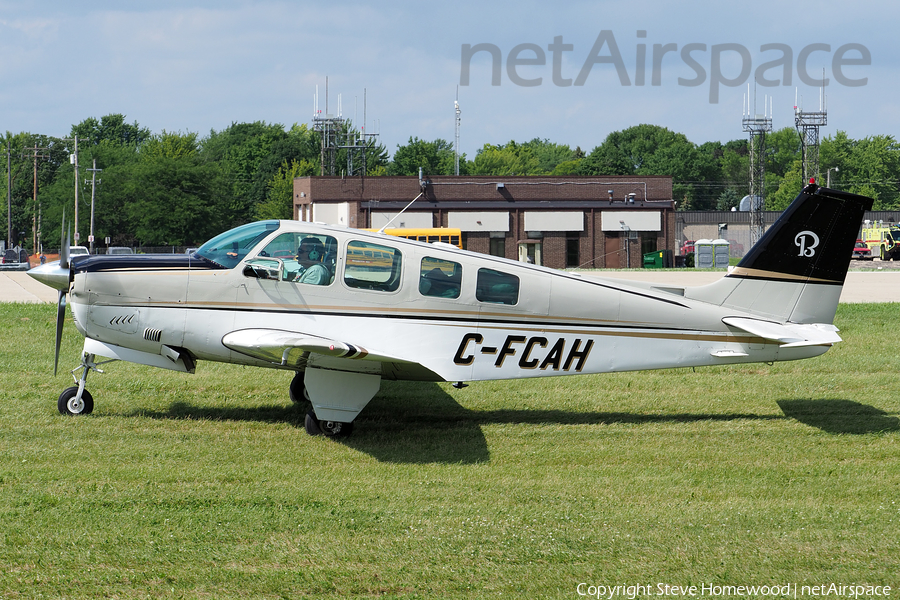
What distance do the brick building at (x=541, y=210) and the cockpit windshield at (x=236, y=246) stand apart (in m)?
47.0

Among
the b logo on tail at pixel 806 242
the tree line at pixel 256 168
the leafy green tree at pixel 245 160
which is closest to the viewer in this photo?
the b logo on tail at pixel 806 242

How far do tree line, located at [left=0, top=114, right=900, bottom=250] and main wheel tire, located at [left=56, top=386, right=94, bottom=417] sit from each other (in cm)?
5412

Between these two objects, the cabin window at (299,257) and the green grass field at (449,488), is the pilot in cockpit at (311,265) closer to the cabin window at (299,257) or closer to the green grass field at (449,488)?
the cabin window at (299,257)

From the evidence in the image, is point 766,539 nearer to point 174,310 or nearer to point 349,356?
point 349,356

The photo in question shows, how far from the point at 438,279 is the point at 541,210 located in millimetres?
48363

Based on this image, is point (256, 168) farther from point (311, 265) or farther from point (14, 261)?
point (311, 265)

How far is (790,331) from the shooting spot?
30.4 feet

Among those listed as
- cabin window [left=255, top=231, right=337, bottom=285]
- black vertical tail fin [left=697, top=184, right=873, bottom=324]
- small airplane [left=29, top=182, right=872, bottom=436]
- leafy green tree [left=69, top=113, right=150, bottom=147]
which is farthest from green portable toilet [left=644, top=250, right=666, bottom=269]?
A: leafy green tree [left=69, top=113, right=150, bottom=147]

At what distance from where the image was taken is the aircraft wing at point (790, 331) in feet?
29.6

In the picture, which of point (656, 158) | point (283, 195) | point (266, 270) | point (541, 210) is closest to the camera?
point (266, 270)

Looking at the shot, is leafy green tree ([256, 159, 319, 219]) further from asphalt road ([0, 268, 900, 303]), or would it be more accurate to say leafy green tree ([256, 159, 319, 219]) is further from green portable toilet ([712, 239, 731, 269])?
asphalt road ([0, 268, 900, 303])

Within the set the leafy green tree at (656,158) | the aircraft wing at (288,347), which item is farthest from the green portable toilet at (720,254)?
the leafy green tree at (656,158)

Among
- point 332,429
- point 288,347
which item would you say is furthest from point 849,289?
point 288,347

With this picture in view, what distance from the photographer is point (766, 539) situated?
19.7 feet
